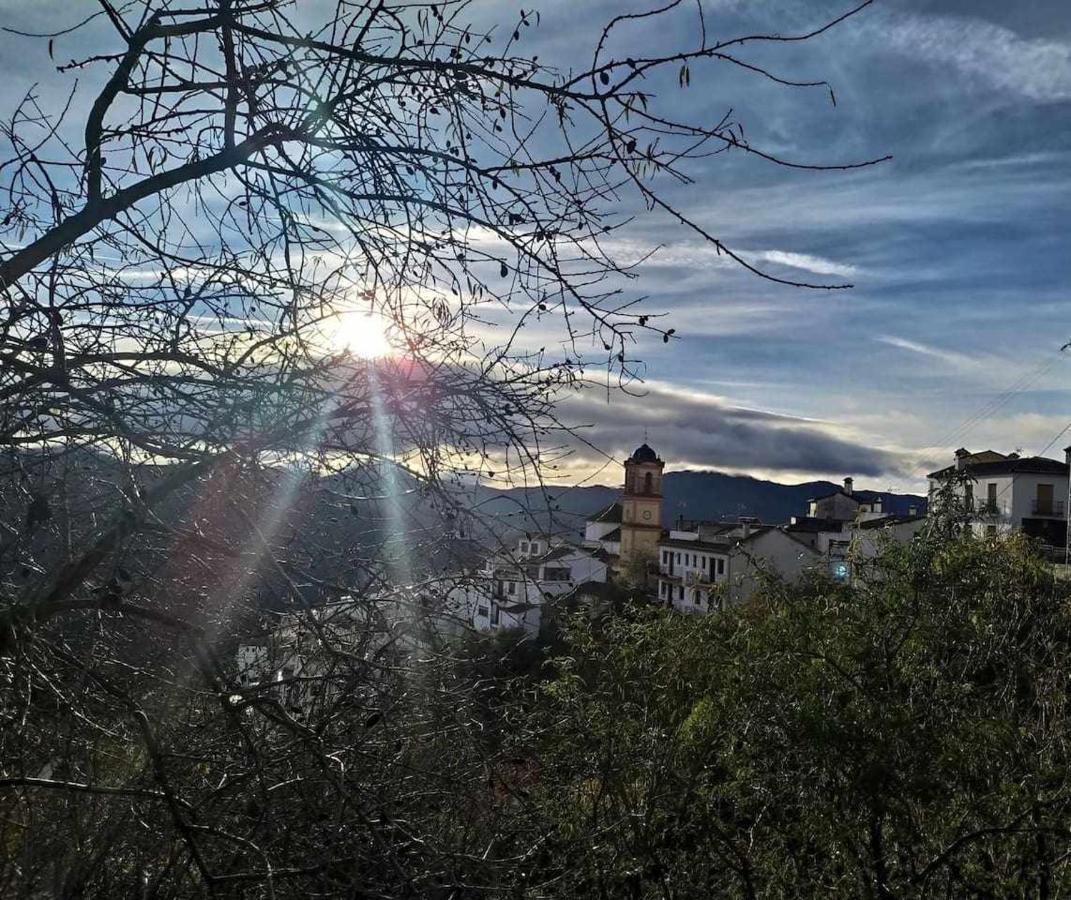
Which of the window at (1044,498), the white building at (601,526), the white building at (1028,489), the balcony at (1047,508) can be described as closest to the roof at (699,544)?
the white building at (1028,489)

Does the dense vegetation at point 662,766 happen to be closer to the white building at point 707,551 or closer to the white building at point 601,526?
the white building at point 601,526

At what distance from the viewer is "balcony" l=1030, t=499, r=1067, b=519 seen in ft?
88.0

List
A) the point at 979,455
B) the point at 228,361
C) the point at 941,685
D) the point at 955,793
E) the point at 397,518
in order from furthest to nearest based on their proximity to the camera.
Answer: the point at 979,455 → the point at 941,685 → the point at 955,793 → the point at 397,518 → the point at 228,361

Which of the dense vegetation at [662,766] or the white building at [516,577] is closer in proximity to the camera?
the dense vegetation at [662,766]

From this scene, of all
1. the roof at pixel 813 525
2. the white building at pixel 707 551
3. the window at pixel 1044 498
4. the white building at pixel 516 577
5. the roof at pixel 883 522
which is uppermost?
the window at pixel 1044 498

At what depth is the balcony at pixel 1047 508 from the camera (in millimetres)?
26828

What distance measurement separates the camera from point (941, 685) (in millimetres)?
4074

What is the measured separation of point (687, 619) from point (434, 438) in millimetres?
3974

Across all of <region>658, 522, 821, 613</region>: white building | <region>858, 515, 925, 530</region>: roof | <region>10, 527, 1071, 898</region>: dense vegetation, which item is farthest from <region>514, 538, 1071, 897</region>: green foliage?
<region>658, 522, 821, 613</region>: white building

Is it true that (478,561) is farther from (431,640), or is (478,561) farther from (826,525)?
(826,525)

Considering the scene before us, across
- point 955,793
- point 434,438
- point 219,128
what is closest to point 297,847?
point 434,438

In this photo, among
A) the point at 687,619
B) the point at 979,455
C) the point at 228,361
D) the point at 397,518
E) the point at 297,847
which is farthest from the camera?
the point at 979,455

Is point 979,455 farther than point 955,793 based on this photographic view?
Yes

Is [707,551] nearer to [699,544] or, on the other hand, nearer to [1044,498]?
[699,544]
